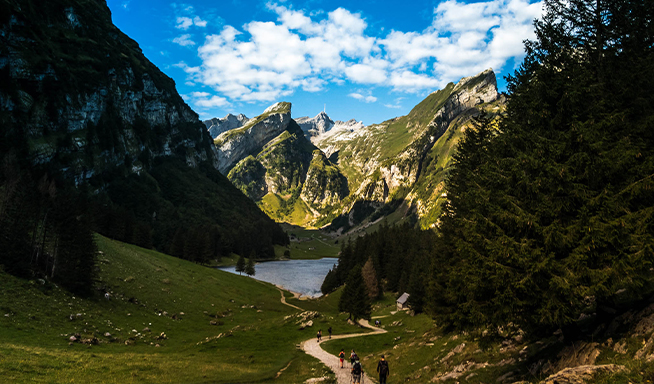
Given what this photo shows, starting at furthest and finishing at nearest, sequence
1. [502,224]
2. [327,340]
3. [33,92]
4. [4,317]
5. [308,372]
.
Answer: [33,92] < [327,340] < [4,317] < [308,372] < [502,224]

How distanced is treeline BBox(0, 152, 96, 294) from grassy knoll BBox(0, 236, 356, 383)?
131 inches

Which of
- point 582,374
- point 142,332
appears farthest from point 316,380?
point 142,332

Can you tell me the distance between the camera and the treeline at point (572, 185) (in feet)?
46.0

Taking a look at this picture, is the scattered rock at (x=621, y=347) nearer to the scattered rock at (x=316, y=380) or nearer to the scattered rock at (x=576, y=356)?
the scattered rock at (x=576, y=356)

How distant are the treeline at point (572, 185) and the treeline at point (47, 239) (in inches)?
2261

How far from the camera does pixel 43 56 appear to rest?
553 feet

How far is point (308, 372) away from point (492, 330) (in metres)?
20.3

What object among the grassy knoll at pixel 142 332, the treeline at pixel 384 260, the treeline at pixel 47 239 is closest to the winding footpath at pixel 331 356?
the grassy knoll at pixel 142 332

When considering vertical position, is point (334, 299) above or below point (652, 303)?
below

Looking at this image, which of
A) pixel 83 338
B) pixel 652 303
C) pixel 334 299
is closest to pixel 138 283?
pixel 83 338

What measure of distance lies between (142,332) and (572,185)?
53.8m

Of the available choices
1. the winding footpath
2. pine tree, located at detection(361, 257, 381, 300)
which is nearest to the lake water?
pine tree, located at detection(361, 257, 381, 300)

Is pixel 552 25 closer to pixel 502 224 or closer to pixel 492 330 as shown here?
pixel 502 224

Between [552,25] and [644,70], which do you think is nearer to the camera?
[644,70]
